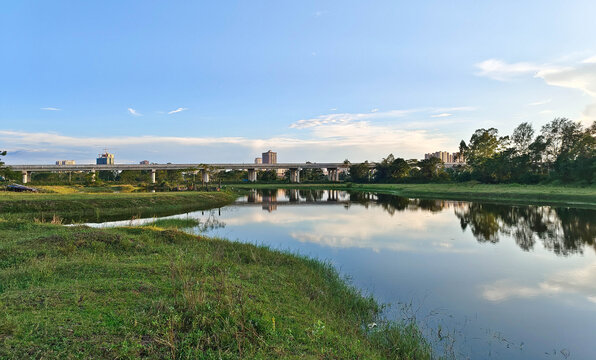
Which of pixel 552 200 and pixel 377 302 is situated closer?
pixel 377 302

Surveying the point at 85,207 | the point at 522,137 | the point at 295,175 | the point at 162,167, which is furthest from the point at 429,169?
the point at 85,207

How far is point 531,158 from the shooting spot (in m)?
71.4

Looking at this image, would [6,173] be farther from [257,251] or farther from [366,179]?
[366,179]

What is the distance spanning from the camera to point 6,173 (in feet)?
132

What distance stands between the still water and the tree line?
40417 millimetres

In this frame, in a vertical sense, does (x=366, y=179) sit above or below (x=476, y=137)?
below

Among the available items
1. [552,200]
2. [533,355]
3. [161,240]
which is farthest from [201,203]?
[552,200]

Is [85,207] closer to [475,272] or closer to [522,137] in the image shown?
[475,272]

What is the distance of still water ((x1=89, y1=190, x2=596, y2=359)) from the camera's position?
7.93 m

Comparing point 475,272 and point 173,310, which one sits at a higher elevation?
point 173,310

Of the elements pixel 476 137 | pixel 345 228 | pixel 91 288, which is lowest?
pixel 345 228

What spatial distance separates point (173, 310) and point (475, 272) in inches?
479

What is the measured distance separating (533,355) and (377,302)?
12.6ft

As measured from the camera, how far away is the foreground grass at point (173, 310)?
5.10 metres
